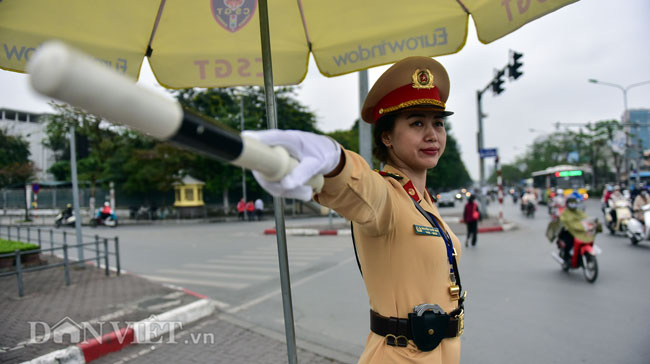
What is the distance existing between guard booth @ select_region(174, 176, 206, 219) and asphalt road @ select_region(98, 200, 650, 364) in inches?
572

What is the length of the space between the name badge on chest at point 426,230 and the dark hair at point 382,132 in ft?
1.19

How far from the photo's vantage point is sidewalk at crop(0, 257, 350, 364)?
369 cm

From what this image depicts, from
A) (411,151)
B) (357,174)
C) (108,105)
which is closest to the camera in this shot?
(108,105)

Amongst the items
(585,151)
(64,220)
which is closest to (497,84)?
(64,220)

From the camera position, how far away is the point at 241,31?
239 centimetres

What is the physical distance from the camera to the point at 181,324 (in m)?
4.57

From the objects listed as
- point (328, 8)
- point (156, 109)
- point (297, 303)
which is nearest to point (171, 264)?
point (297, 303)

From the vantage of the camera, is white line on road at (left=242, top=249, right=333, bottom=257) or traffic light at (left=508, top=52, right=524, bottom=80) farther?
traffic light at (left=508, top=52, right=524, bottom=80)

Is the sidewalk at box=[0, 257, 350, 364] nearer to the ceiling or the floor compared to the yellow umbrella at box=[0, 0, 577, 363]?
nearer to the floor

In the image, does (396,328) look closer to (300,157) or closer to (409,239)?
(409,239)

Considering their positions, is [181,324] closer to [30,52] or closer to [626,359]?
[30,52]

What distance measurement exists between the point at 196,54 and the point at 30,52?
0.87 meters

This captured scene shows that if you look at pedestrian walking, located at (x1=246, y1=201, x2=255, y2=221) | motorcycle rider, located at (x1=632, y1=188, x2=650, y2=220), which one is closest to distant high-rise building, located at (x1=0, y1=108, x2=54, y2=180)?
pedestrian walking, located at (x1=246, y1=201, x2=255, y2=221)

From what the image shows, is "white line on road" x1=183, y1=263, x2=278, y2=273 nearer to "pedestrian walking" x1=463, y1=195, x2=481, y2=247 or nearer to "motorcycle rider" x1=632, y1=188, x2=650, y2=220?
"pedestrian walking" x1=463, y1=195, x2=481, y2=247
